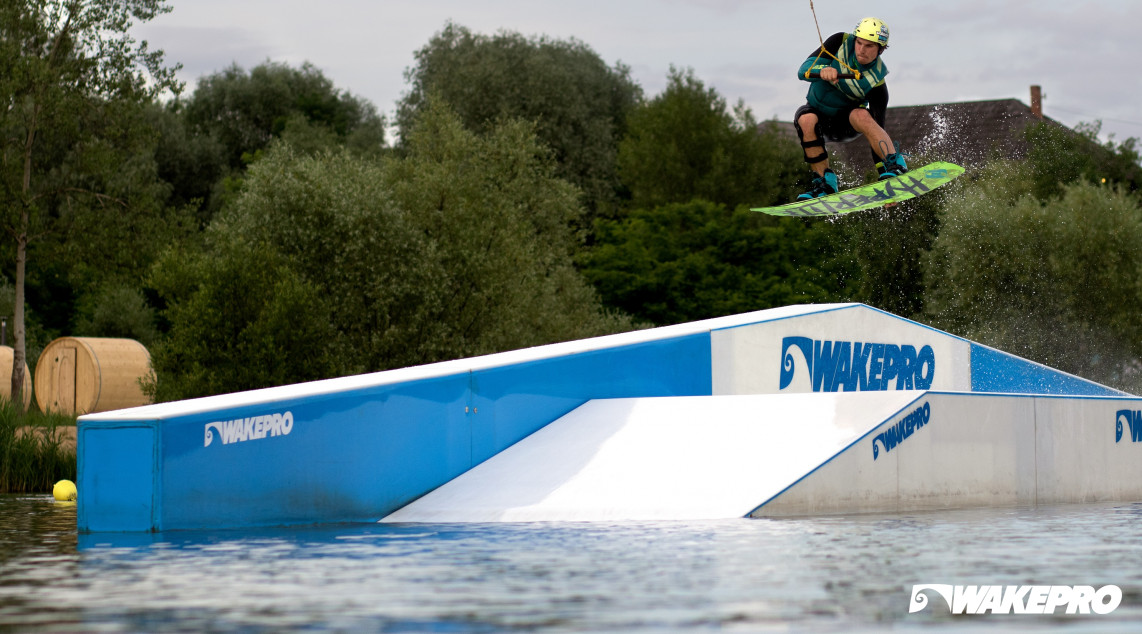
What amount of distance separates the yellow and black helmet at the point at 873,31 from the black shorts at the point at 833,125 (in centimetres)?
91

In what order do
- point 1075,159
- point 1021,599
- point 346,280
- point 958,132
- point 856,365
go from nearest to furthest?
point 1021,599
point 856,365
point 346,280
point 1075,159
point 958,132

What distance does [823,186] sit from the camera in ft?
50.2

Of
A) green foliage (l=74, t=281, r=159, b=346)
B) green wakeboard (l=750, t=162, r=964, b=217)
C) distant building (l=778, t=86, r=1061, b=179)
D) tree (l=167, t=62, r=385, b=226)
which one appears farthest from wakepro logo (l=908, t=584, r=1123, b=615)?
tree (l=167, t=62, r=385, b=226)

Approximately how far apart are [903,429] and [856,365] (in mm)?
5515

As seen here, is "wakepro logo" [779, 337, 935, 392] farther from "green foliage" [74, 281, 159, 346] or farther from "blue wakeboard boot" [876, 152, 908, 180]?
"green foliage" [74, 281, 159, 346]

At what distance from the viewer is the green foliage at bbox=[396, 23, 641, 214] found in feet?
164

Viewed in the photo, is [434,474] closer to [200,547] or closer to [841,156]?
[200,547]

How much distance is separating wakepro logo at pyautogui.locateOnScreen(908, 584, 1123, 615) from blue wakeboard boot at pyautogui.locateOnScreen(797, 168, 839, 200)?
1054cm

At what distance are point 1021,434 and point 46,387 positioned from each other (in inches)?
959

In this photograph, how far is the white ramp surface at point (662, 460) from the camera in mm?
9109

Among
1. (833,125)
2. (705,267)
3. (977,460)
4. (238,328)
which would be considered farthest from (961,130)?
(977,460)

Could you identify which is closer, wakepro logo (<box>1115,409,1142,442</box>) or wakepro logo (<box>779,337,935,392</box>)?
wakepro logo (<box>1115,409,1142,442</box>)

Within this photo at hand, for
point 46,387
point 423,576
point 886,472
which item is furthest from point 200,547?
point 46,387

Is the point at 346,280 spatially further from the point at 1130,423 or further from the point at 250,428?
the point at 250,428
